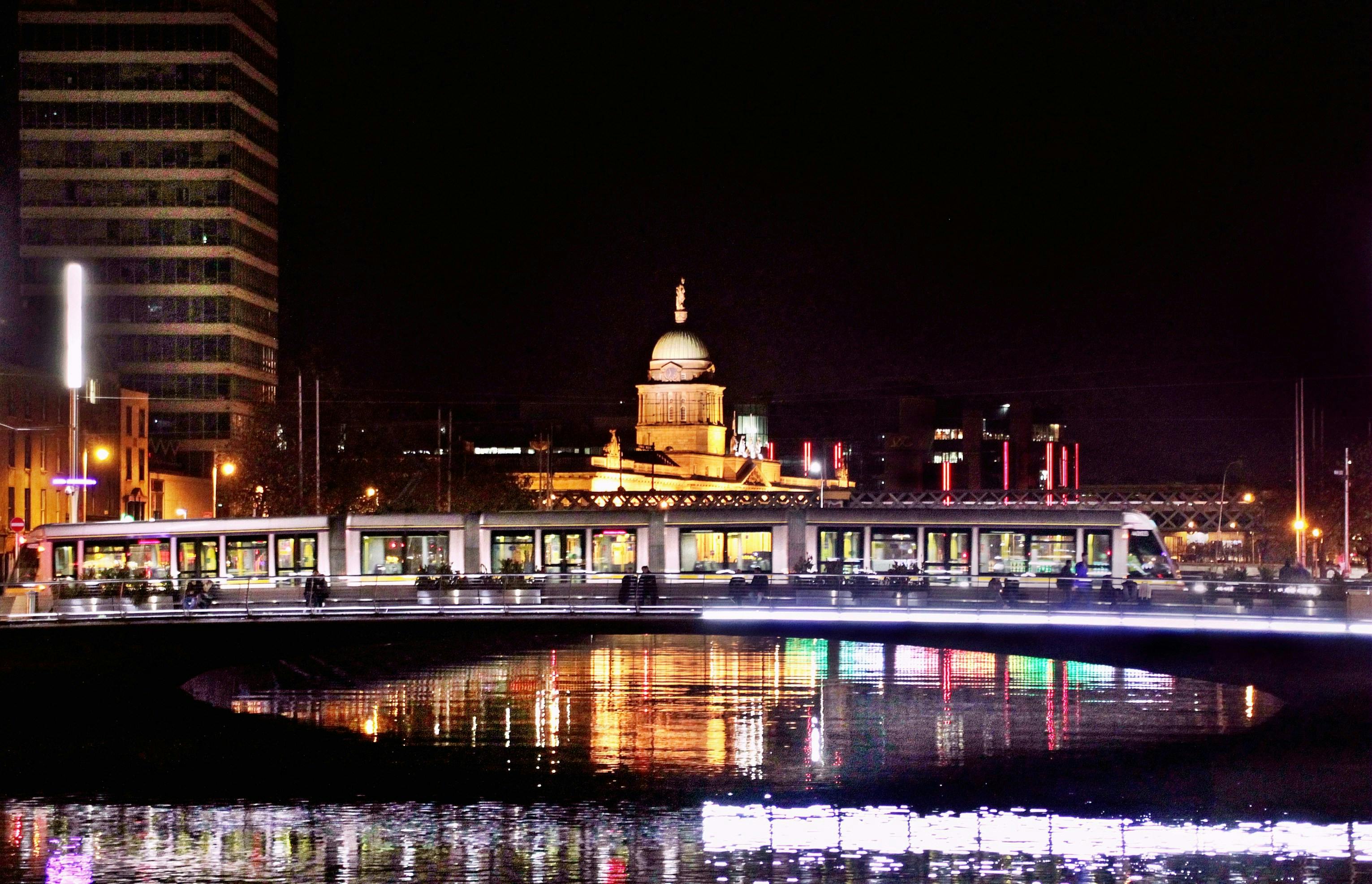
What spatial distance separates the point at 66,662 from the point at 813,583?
22.3 meters

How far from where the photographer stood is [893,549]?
73062 millimetres

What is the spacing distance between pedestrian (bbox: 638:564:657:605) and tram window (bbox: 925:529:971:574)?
13.1 metres

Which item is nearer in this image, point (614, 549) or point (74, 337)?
point (614, 549)

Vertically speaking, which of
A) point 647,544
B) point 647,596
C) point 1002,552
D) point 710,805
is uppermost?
point 647,544

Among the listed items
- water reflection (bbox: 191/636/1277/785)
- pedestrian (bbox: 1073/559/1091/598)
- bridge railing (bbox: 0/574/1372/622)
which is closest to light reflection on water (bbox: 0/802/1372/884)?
water reflection (bbox: 191/636/1277/785)

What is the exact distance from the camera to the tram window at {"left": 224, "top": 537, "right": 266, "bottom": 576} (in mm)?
75000

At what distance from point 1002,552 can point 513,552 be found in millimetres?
17788

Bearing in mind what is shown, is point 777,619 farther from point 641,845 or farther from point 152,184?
point 152,184

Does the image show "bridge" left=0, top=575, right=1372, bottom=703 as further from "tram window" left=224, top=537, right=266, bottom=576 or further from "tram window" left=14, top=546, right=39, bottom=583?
"tram window" left=14, top=546, right=39, bottom=583

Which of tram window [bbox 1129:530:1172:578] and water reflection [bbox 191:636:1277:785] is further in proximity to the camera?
tram window [bbox 1129:530:1172:578]

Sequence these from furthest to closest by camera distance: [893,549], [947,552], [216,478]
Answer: [216,478] → [893,549] → [947,552]

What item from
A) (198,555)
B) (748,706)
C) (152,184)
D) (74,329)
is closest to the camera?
(748,706)

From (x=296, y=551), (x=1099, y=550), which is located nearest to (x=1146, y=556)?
(x=1099, y=550)

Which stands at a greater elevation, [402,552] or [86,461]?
[86,461]
